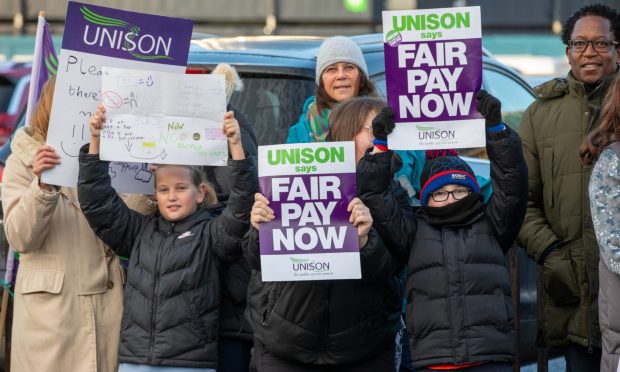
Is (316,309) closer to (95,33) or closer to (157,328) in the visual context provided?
(157,328)

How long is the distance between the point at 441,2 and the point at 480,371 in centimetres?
2811

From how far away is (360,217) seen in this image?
5.55m

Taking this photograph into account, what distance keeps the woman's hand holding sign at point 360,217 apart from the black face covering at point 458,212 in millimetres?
335

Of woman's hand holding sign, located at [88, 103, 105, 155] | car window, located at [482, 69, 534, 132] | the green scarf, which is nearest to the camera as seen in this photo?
woman's hand holding sign, located at [88, 103, 105, 155]

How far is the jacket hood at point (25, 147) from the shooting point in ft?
20.6

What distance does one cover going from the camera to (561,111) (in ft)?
20.8

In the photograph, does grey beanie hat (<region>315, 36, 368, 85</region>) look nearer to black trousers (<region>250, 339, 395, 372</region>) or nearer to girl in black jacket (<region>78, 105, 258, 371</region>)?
girl in black jacket (<region>78, 105, 258, 371</region>)

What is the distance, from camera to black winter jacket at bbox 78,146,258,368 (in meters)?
5.99

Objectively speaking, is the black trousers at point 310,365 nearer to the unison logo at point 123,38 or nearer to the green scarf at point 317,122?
the green scarf at point 317,122

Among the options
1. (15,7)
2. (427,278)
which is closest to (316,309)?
(427,278)

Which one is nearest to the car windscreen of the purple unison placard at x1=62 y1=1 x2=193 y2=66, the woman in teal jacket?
the woman in teal jacket

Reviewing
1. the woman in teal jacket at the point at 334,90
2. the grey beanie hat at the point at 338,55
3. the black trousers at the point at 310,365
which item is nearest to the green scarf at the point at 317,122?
the woman in teal jacket at the point at 334,90

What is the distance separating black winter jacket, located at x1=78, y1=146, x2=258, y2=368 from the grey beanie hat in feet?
3.17

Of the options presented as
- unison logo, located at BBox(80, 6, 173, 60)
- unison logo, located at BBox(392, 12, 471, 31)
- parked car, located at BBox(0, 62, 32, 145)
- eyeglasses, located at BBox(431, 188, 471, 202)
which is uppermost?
parked car, located at BBox(0, 62, 32, 145)
